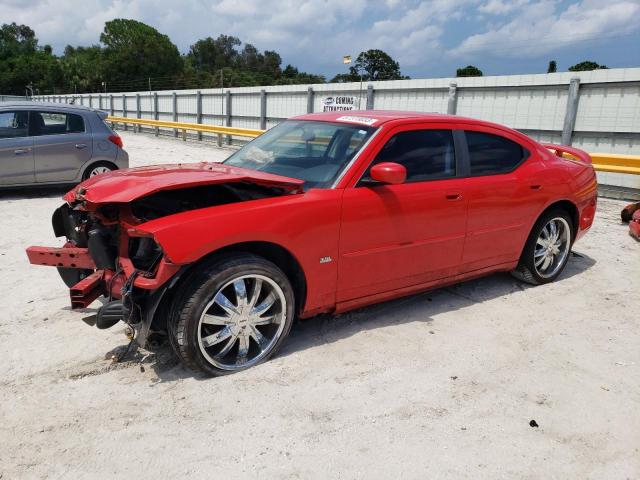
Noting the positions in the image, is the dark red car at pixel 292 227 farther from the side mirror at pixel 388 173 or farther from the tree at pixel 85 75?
the tree at pixel 85 75

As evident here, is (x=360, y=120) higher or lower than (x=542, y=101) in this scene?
lower

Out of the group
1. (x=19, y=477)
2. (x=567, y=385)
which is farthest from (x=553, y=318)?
(x=19, y=477)

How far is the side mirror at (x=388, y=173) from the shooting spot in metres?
3.46

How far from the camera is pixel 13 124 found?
27.6 feet

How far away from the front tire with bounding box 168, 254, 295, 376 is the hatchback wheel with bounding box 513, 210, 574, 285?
2.69 meters

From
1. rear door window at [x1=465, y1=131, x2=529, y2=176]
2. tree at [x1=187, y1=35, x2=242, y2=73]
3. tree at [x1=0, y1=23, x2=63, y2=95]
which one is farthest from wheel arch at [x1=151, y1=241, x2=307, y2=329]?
tree at [x1=187, y1=35, x2=242, y2=73]

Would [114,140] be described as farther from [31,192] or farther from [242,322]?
[242,322]

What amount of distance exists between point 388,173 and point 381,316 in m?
1.33

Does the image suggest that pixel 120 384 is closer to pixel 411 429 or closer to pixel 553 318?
pixel 411 429

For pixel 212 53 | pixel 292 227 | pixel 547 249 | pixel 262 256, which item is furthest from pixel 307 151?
pixel 212 53

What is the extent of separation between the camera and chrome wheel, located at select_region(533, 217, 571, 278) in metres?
5.02

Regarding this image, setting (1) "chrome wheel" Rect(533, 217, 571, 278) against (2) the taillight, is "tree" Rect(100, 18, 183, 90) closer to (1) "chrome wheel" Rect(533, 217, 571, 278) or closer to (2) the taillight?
(2) the taillight

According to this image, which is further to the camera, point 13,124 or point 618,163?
point 618,163

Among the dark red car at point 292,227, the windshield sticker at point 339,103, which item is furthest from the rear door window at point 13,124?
the windshield sticker at point 339,103
